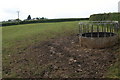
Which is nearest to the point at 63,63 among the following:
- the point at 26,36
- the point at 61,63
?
the point at 61,63

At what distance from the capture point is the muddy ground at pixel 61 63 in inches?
245

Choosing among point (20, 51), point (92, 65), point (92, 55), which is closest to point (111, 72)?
point (92, 65)

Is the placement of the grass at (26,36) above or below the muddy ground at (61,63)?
above

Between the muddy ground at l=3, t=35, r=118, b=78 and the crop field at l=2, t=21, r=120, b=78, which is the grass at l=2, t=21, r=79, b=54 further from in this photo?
the muddy ground at l=3, t=35, r=118, b=78

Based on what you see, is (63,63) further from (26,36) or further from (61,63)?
(26,36)

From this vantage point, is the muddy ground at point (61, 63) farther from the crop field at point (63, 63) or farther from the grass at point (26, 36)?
the grass at point (26, 36)

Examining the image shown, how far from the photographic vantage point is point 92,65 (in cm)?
670

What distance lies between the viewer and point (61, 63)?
23.8 feet

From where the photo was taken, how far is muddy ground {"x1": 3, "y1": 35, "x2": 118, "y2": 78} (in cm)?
622

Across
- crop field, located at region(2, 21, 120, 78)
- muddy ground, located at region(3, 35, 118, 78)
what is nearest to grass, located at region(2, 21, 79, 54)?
crop field, located at region(2, 21, 120, 78)

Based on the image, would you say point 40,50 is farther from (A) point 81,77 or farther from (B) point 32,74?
(A) point 81,77

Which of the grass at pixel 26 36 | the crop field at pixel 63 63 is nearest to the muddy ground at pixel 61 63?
the crop field at pixel 63 63

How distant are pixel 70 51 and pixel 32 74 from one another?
10.2 ft

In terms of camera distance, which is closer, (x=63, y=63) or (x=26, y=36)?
(x=63, y=63)
